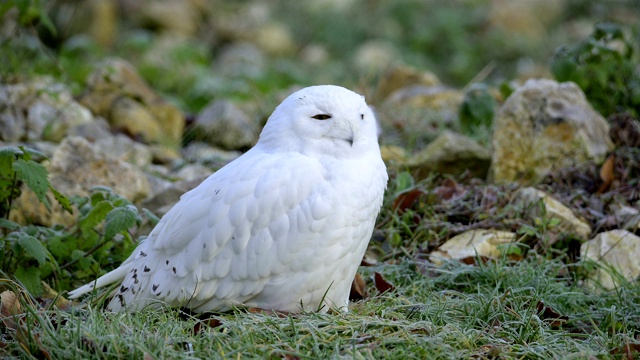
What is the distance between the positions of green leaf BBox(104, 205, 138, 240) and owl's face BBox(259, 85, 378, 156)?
0.69 metres

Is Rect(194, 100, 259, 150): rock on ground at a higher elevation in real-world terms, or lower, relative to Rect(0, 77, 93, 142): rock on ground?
lower

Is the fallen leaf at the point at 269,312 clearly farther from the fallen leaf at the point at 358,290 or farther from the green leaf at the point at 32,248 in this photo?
the green leaf at the point at 32,248

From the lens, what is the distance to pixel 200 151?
20.5ft

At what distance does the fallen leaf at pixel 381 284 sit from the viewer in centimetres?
384

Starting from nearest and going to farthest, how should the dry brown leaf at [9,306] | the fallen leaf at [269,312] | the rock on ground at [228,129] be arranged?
the dry brown leaf at [9,306], the fallen leaf at [269,312], the rock on ground at [228,129]

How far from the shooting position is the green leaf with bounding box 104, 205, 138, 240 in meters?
3.66

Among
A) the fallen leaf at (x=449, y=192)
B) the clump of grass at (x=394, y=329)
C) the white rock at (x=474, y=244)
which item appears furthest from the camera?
the fallen leaf at (x=449, y=192)

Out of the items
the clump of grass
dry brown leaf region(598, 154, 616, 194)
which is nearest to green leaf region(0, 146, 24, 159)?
the clump of grass

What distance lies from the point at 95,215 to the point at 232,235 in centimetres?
89

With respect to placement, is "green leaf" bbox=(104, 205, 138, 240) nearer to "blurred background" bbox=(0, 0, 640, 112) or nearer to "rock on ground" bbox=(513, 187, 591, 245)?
"rock on ground" bbox=(513, 187, 591, 245)

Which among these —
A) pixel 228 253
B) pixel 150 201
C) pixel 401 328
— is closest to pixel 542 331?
pixel 401 328

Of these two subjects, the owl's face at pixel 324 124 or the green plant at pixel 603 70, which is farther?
the green plant at pixel 603 70

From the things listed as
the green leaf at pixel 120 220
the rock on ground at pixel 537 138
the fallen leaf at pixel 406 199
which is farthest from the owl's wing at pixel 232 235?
the rock on ground at pixel 537 138

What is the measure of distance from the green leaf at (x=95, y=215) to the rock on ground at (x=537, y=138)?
221 cm
